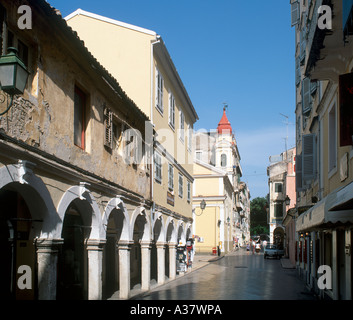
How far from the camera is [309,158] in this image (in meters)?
17.6

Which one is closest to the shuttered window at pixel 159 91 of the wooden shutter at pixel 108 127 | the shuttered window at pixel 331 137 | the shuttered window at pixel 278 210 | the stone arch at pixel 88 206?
the wooden shutter at pixel 108 127

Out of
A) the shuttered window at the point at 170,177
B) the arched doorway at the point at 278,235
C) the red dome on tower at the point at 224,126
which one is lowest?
the arched doorway at the point at 278,235

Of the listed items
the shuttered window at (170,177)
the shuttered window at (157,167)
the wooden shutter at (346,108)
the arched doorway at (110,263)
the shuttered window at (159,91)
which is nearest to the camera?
the wooden shutter at (346,108)

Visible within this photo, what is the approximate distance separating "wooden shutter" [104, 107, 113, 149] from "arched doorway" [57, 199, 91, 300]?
233 cm

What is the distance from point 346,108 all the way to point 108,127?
7.28 meters

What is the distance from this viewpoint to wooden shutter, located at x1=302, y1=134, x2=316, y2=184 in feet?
57.5

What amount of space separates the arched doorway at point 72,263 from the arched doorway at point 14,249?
3619 millimetres

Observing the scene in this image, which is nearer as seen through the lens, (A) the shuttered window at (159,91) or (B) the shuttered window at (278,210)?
(A) the shuttered window at (159,91)

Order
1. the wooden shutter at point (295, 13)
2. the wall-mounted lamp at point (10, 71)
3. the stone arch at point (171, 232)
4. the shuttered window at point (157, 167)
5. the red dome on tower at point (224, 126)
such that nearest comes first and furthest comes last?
the wall-mounted lamp at point (10, 71) < the shuttered window at point (157, 167) < the stone arch at point (171, 232) < the wooden shutter at point (295, 13) < the red dome on tower at point (224, 126)

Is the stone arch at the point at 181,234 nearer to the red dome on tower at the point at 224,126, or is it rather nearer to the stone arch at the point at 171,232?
the stone arch at the point at 171,232

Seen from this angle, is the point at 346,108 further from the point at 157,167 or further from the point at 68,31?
the point at 157,167

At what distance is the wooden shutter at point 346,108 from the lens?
27.2ft

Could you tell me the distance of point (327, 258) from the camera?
15227 mm
